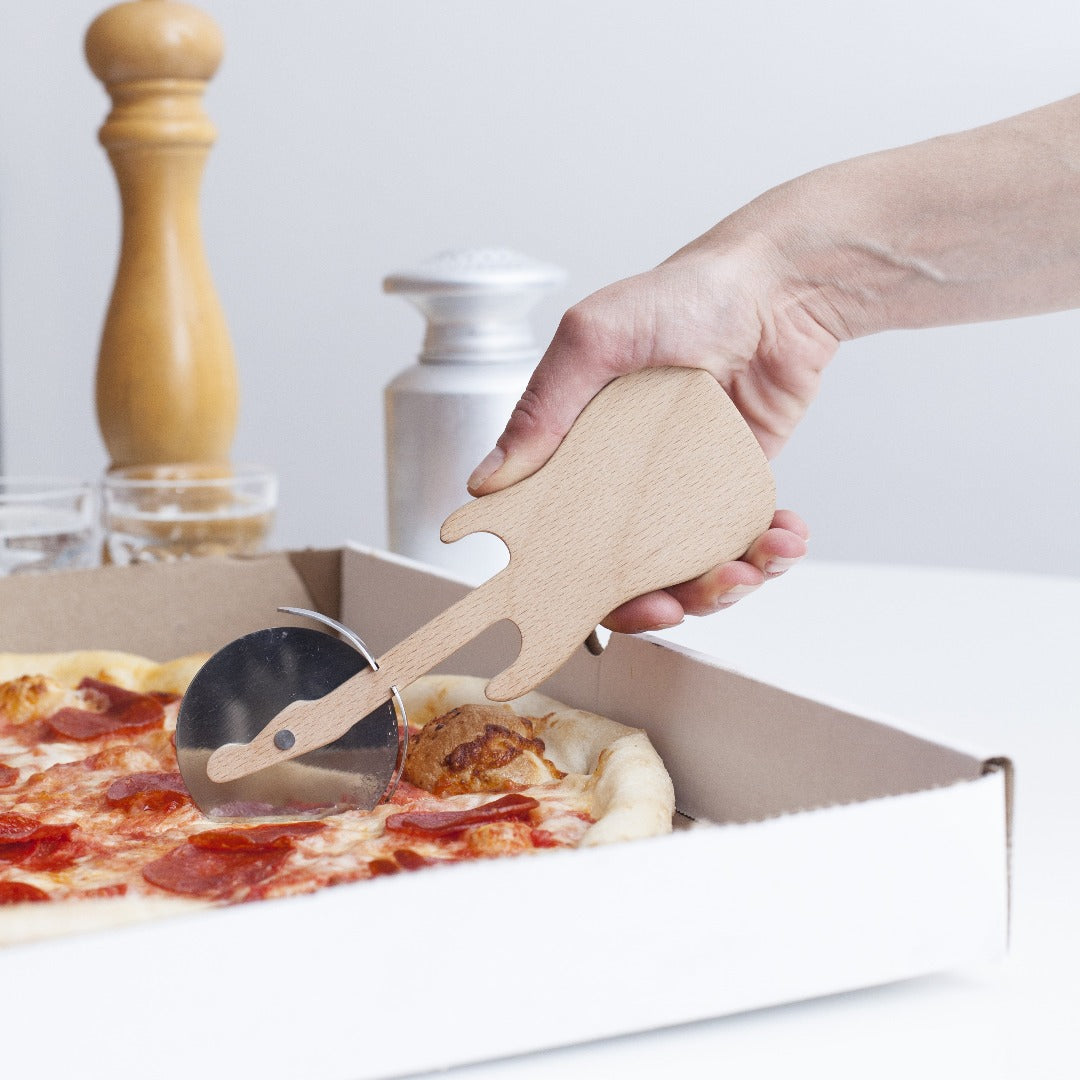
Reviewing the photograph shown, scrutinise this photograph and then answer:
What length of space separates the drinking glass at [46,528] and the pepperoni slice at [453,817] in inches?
31.2

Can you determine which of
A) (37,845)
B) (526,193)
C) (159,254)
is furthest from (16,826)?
(526,193)

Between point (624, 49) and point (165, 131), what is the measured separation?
6.15ft

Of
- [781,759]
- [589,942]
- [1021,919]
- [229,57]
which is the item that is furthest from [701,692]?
[229,57]

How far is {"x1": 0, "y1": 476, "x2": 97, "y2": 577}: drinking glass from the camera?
155 centimetres

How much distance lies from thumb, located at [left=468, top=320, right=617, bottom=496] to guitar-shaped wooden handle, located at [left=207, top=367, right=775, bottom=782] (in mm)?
12

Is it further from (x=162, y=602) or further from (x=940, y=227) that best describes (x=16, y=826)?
(x=940, y=227)

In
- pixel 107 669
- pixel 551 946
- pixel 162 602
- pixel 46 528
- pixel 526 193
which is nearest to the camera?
pixel 551 946

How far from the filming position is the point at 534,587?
3.16 feet

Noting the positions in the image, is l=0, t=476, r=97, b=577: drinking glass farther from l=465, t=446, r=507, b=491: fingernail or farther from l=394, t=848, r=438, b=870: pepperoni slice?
l=394, t=848, r=438, b=870: pepperoni slice

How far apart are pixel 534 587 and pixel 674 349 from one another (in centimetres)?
23

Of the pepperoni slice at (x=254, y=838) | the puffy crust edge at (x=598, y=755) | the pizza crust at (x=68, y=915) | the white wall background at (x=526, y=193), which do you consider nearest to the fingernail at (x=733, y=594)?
the puffy crust edge at (x=598, y=755)

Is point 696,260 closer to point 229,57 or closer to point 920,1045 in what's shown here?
point 920,1045

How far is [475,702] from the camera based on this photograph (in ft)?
3.91

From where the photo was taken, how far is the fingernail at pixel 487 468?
3.26 feet
